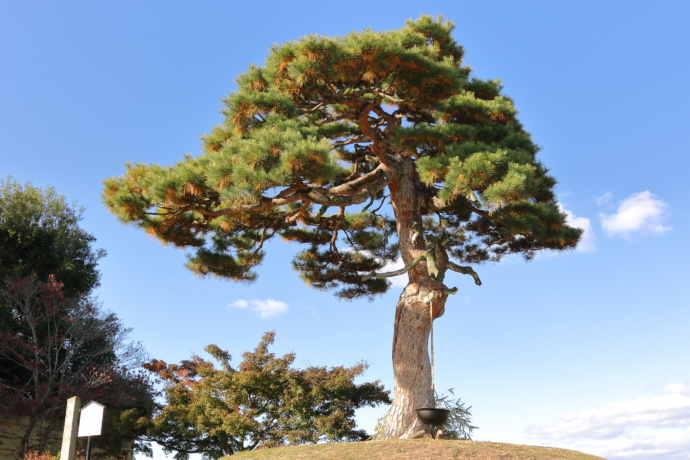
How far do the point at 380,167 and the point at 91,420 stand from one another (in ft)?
17.1

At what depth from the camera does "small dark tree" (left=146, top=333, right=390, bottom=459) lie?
33.8 ft

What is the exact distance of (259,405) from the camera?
35.6 feet

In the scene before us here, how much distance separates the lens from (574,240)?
8547 mm

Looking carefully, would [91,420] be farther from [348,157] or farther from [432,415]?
[348,157]

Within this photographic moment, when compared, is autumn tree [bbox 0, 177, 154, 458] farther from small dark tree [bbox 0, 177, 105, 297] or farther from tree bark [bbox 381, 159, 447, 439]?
tree bark [bbox 381, 159, 447, 439]

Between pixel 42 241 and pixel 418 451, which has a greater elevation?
pixel 42 241

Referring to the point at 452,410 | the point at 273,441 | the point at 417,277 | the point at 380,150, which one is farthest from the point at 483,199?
the point at 273,441

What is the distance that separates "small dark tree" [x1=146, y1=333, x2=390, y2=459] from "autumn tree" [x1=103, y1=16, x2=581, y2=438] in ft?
7.92

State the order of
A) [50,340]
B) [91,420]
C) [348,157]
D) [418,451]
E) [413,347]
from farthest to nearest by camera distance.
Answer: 1. [50,340]
2. [348,157]
3. [413,347]
4. [418,451]
5. [91,420]

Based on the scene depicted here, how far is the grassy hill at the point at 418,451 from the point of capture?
588cm

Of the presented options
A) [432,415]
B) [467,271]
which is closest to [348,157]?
[467,271]

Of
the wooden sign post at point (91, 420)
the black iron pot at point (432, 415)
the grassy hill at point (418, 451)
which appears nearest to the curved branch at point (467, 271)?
the black iron pot at point (432, 415)

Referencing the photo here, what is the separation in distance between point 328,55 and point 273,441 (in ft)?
22.5

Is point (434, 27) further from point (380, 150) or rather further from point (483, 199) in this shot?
point (483, 199)
